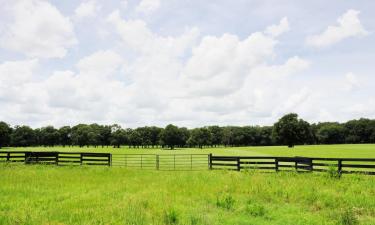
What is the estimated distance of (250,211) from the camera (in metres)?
12.9

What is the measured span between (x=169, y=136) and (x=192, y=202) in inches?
5463

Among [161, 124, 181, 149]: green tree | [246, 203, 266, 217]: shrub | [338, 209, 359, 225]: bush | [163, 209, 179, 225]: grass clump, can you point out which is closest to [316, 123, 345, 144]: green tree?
[161, 124, 181, 149]: green tree

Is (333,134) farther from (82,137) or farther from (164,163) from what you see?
(164,163)

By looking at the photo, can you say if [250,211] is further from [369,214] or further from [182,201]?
[369,214]

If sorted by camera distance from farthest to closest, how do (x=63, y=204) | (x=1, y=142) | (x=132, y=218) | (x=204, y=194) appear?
(x=1, y=142) → (x=204, y=194) → (x=63, y=204) → (x=132, y=218)

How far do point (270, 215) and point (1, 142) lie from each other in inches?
5521

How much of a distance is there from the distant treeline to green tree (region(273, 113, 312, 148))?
68.0 ft

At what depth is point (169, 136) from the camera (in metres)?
153

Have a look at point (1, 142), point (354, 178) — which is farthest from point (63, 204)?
point (1, 142)

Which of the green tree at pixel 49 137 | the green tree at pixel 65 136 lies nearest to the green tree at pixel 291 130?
the green tree at pixel 65 136

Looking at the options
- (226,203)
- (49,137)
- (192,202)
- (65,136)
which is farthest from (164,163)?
(65,136)

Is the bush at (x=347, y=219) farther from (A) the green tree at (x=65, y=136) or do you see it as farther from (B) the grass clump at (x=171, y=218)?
(A) the green tree at (x=65, y=136)

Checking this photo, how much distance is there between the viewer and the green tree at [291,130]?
113312mm

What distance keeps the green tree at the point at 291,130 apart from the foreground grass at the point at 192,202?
310ft
